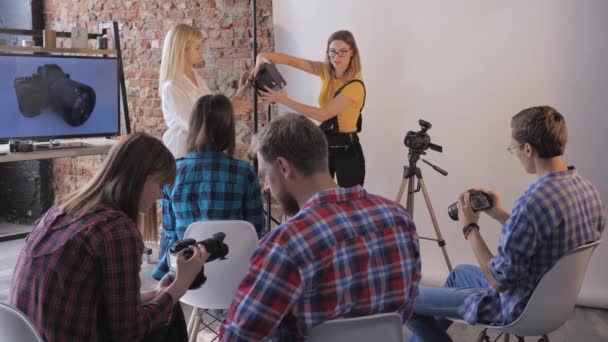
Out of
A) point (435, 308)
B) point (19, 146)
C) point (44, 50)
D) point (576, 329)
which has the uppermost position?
point (44, 50)

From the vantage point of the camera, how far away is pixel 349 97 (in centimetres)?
351

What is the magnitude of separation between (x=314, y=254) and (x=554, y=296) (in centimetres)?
105

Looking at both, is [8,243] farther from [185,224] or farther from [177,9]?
[185,224]

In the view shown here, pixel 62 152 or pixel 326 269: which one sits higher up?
pixel 326 269

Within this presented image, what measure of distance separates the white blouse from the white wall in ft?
2.53

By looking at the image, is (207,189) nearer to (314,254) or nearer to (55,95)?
(314,254)

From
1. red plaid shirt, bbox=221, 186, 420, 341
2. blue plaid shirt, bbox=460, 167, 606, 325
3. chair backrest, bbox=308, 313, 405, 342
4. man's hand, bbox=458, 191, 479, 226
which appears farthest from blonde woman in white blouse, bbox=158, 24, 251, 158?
chair backrest, bbox=308, 313, 405, 342

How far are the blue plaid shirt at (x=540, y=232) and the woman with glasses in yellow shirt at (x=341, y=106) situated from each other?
5.22 feet

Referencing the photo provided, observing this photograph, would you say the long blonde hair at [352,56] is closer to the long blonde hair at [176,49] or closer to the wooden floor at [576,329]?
the long blonde hair at [176,49]

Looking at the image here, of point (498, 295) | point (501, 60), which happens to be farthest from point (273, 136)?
point (501, 60)

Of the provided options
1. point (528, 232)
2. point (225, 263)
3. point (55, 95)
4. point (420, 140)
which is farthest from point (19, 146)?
point (528, 232)

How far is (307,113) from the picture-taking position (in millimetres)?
3512

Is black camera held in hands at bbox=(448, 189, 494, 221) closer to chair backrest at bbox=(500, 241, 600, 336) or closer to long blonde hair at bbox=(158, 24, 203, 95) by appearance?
chair backrest at bbox=(500, 241, 600, 336)

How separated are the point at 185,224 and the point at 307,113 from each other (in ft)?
4.17
